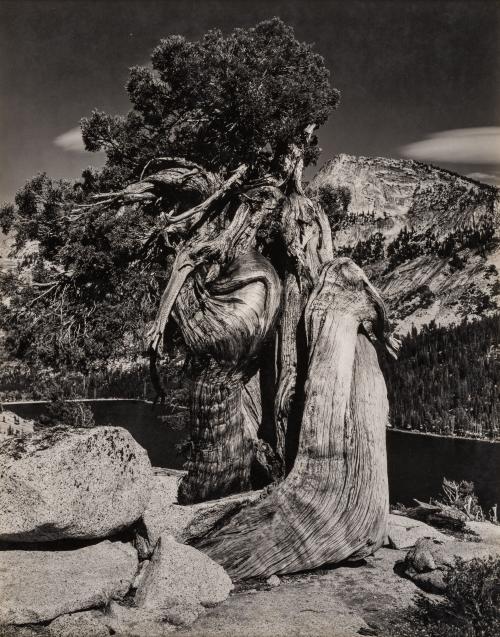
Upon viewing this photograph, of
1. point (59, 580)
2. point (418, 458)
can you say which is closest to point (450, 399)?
point (418, 458)

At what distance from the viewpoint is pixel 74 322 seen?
1447 cm

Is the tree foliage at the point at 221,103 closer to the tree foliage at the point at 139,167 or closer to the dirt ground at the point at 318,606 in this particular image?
the tree foliage at the point at 139,167

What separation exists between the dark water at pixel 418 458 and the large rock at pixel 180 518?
4611 centimetres

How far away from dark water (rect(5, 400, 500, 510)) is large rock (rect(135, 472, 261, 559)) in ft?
151

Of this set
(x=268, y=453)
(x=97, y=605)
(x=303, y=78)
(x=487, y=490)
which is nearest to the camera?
(x=97, y=605)

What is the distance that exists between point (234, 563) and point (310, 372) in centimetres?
361

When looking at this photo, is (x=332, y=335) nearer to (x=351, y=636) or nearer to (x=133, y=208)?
(x=351, y=636)

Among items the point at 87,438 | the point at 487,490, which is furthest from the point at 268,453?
the point at 487,490

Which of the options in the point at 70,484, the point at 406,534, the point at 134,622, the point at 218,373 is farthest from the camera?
the point at 406,534

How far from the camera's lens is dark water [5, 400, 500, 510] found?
81.2m

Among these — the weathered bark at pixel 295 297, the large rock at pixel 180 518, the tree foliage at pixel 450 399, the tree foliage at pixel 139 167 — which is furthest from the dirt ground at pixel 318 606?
the tree foliage at pixel 450 399

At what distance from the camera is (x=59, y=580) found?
807 cm

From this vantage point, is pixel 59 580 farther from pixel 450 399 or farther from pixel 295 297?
pixel 450 399

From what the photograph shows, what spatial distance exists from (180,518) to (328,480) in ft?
8.76
